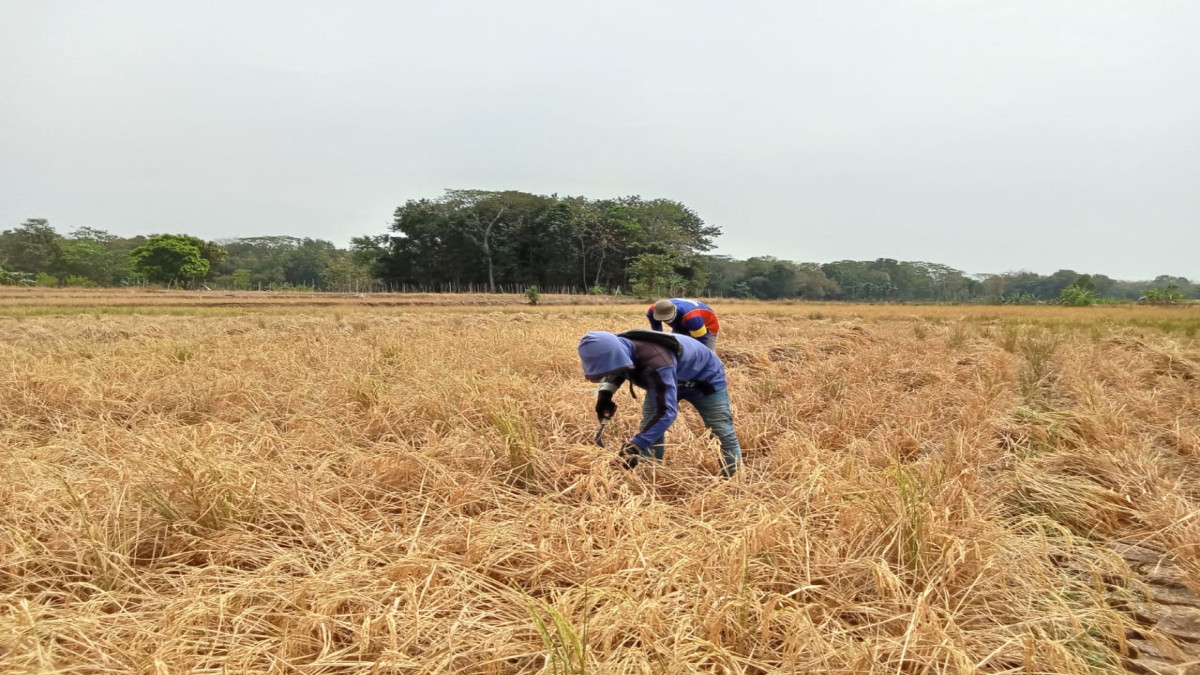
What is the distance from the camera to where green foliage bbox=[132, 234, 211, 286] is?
4647 cm

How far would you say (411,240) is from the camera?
52469mm

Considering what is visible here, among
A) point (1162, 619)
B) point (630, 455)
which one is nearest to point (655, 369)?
point (630, 455)

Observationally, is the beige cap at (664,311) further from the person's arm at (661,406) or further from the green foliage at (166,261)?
the green foliage at (166,261)

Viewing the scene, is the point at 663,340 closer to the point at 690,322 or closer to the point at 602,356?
the point at 602,356

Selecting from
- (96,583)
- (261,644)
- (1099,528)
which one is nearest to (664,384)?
(261,644)

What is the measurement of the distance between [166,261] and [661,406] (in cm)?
6046

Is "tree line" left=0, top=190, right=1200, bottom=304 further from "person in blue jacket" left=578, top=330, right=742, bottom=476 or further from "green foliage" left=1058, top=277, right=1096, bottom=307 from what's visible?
"person in blue jacket" left=578, top=330, right=742, bottom=476

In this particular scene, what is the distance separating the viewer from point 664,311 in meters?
4.62

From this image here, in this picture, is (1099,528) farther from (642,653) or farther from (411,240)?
(411,240)

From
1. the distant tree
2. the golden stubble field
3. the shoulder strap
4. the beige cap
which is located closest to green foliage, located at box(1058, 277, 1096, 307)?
the golden stubble field

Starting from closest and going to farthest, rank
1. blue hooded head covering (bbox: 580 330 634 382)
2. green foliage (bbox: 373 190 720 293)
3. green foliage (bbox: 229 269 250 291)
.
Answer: blue hooded head covering (bbox: 580 330 634 382)
green foliage (bbox: 373 190 720 293)
green foliage (bbox: 229 269 250 291)

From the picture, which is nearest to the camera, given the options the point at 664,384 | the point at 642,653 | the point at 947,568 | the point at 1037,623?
the point at 642,653

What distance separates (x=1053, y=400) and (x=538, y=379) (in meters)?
5.54

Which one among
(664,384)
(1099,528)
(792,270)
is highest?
(792,270)
